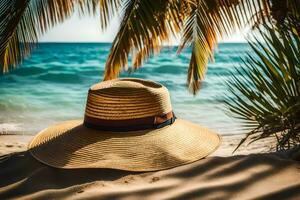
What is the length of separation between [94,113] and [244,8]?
63.8 inches

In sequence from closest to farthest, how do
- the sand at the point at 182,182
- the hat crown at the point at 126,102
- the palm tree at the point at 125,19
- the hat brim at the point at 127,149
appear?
the sand at the point at 182,182 < the hat brim at the point at 127,149 < the hat crown at the point at 126,102 < the palm tree at the point at 125,19

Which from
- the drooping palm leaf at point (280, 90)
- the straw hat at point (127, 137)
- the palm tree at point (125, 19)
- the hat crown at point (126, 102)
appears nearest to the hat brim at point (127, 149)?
the straw hat at point (127, 137)

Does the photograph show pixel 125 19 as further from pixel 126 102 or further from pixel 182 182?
pixel 182 182

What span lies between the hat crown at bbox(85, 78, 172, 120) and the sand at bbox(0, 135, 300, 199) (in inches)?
14.6

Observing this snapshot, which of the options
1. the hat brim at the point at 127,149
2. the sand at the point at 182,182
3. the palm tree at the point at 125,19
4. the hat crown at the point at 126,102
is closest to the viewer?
the sand at the point at 182,182

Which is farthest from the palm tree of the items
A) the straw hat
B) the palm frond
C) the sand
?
the sand

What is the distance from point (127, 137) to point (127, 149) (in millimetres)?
104

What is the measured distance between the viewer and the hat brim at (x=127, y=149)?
2.00m

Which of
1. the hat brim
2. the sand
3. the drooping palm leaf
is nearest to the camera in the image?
the sand

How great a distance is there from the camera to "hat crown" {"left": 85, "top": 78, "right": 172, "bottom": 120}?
2.18 metres

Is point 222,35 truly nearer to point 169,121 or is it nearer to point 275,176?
point 169,121

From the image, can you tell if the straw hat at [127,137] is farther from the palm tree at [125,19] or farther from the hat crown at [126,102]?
the palm tree at [125,19]

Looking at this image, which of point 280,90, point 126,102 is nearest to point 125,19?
point 126,102

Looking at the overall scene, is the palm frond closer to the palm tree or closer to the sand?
the palm tree
